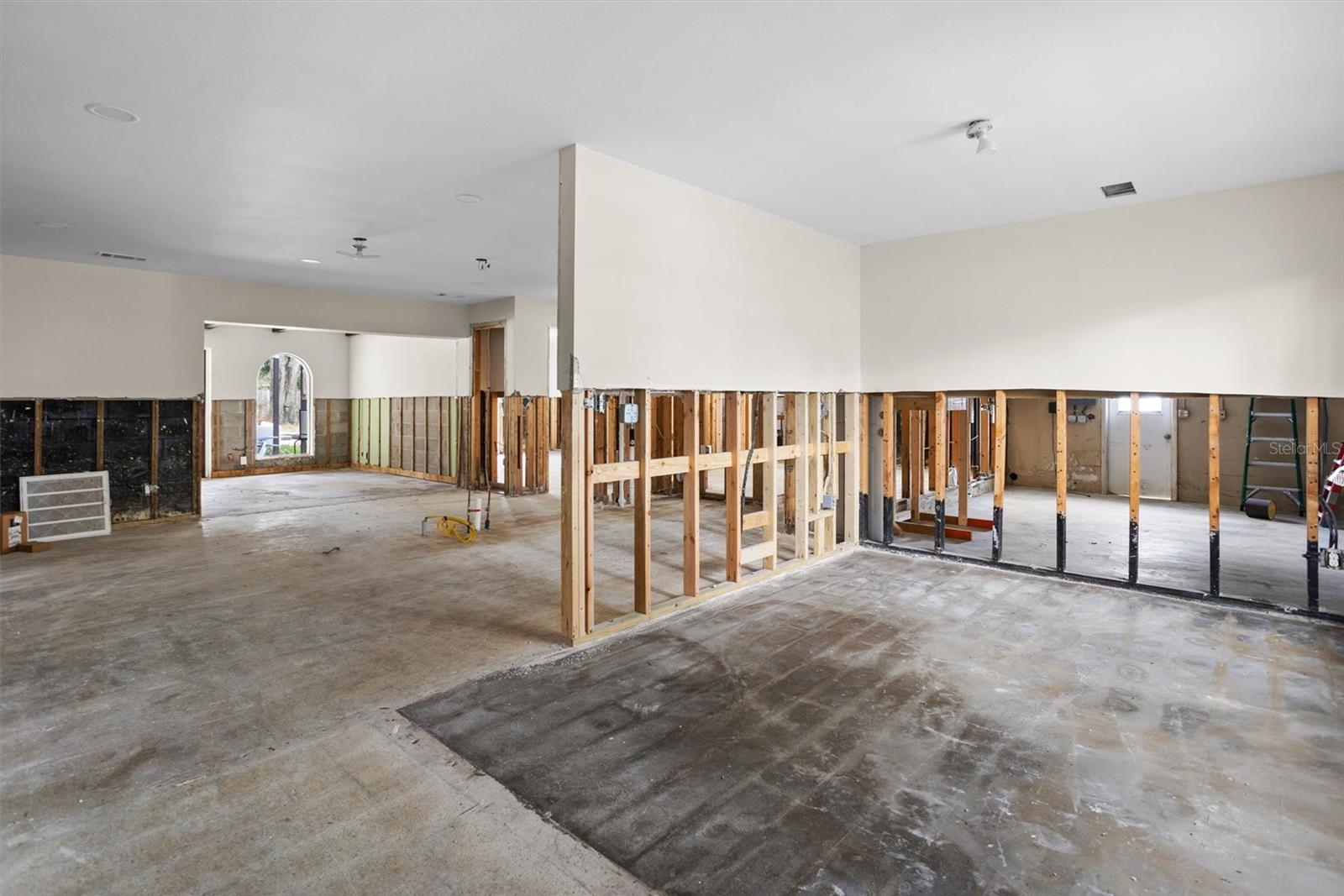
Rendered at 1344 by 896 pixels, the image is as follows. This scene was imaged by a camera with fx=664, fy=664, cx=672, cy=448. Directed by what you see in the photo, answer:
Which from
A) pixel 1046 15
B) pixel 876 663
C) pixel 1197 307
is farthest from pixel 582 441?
pixel 1197 307

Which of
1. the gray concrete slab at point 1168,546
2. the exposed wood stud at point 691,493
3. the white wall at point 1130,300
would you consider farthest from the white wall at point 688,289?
the gray concrete slab at point 1168,546

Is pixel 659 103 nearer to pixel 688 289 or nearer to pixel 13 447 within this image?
pixel 688 289

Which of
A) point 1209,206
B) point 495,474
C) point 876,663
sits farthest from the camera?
point 495,474

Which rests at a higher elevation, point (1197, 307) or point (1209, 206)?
point (1209, 206)

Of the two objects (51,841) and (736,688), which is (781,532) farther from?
(51,841)

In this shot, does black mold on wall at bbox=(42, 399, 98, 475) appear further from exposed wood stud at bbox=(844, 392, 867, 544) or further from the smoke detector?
exposed wood stud at bbox=(844, 392, 867, 544)

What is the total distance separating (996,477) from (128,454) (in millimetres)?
9762

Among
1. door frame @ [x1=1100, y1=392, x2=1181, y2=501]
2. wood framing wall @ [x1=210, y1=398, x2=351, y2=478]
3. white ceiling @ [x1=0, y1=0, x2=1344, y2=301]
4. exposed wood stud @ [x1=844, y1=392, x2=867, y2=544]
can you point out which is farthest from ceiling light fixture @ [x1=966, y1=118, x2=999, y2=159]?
wood framing wall @ [x1=210, y1=398, x2=351, y2=478]

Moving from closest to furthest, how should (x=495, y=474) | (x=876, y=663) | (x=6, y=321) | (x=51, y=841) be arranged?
(x=51, y=841), (x=876, y=663), (x=6, y=321), (x=495, y=474)

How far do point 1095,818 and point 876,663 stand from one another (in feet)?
4.81

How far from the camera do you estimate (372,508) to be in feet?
31.1

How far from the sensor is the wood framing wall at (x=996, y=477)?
15.8 feet

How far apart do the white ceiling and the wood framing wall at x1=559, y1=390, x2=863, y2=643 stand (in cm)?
169

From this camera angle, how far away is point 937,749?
2938 millimetres
